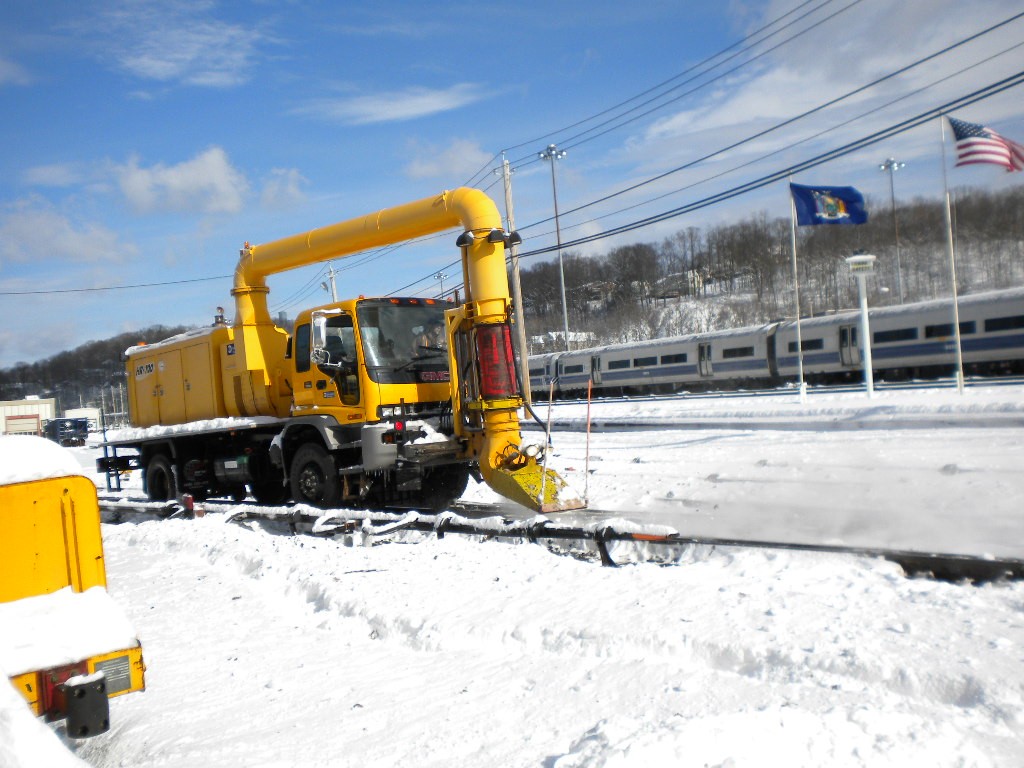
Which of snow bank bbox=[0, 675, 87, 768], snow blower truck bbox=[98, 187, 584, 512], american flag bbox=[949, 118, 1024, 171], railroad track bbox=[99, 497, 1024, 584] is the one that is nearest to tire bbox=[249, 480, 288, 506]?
snow blower truck bbox=[98, 187, 584, 512]

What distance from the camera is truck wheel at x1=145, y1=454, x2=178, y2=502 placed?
15.2 metres

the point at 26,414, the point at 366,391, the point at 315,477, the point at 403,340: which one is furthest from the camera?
the point at 26,414

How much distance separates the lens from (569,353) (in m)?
51.9

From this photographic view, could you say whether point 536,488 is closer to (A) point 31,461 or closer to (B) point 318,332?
(B) point 318,332

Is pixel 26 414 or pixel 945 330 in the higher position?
pixel 945 330

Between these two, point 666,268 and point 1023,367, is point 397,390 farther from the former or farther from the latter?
point 666,268

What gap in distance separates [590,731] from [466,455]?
7.30 meters

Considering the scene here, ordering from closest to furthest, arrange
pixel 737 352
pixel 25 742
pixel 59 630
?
pixel 25 742 → pixel 59 630 → pixel 737 352

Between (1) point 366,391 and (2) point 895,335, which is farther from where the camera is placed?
(2) point 895,335

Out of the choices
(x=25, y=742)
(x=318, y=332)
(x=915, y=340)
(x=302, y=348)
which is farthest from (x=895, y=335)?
(x=25, y=742)

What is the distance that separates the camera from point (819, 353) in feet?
125

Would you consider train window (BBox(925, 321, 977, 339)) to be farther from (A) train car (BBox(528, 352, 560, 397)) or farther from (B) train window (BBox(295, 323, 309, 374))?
(B) train window (BBox(295, 323, 309, 374))

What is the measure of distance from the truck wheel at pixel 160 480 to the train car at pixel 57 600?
36.7ft

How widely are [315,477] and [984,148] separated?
16.4 meters
